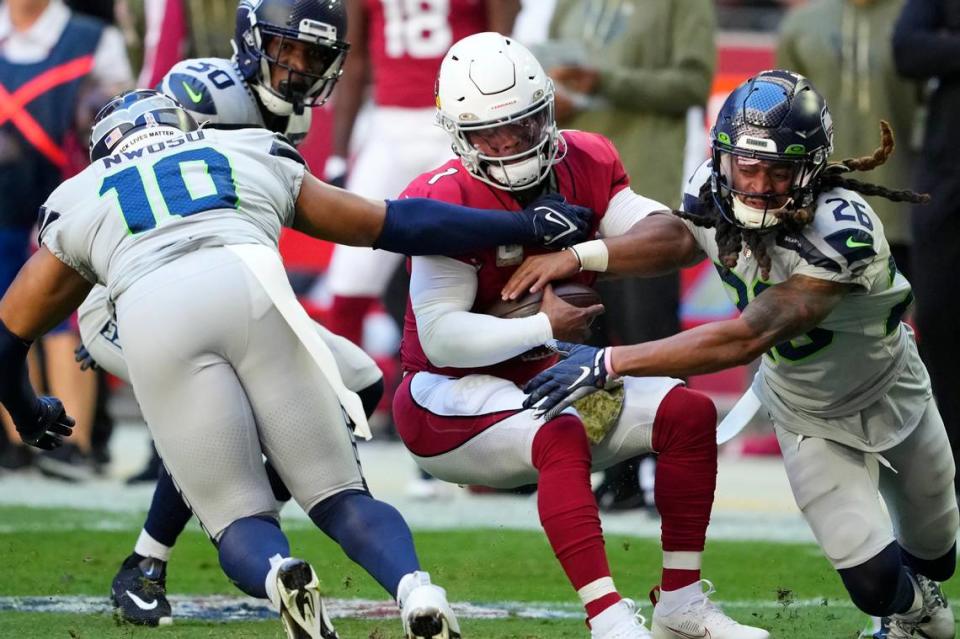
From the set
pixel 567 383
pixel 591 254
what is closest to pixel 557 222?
pixel 591 254

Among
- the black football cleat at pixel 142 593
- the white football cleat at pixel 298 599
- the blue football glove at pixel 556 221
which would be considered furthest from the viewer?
the black football cleat at pixel 142 593

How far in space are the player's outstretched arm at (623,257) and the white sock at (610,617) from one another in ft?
3.02

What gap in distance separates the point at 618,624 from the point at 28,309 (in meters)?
1.67

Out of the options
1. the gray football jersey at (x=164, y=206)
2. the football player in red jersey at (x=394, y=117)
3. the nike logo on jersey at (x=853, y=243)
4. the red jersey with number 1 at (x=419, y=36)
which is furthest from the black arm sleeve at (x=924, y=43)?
the gray football jersey at (x=164, y=206)

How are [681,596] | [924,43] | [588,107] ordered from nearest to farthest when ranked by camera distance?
[681,596]
[924,43]
[588,107]

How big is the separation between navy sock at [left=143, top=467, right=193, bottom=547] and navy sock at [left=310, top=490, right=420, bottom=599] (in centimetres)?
102

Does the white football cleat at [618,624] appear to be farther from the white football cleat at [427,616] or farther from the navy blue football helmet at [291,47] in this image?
the navy blue football helmet at [291,47]

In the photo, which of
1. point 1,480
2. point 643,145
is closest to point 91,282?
point 643,145

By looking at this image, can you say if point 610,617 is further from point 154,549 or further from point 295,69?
point 295,69

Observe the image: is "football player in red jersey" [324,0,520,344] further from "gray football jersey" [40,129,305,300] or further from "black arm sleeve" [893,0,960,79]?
"gray football jersey" [40,129,305,300]

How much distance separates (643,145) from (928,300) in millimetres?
1328

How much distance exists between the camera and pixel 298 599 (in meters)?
3.83

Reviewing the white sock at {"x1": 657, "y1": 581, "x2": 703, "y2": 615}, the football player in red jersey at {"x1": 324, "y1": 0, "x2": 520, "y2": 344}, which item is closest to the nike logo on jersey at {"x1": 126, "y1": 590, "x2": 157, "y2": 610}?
the white sock at {"x1": 657, "y1": 581, "x2": 703, "y2": 615}

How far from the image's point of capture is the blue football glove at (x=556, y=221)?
4.51m
